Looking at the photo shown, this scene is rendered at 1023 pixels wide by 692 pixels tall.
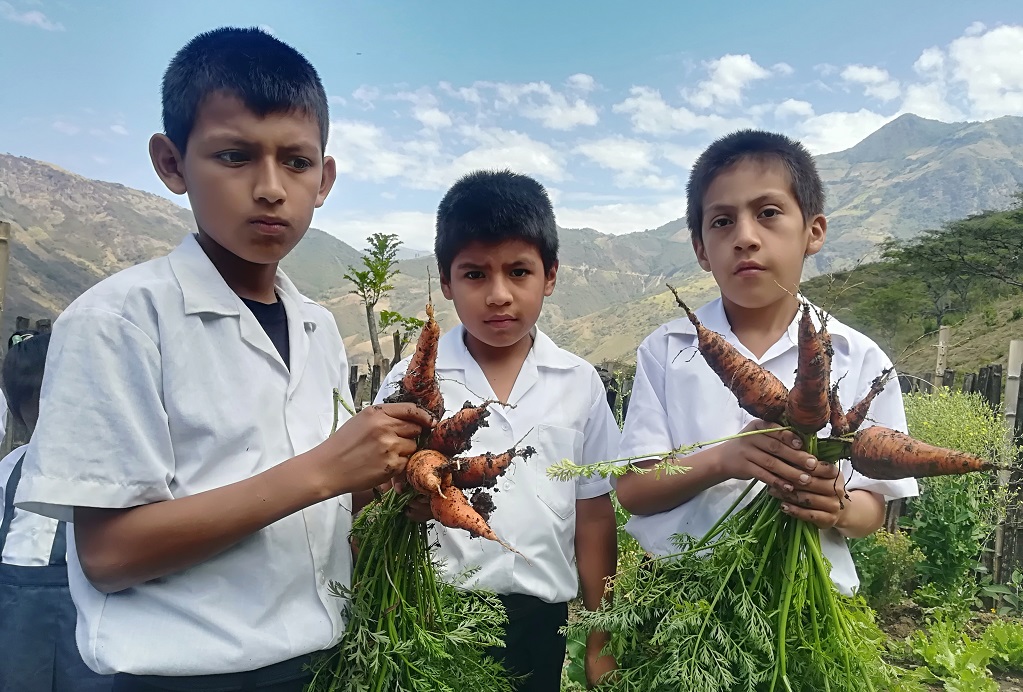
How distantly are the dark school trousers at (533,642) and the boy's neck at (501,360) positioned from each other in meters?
0.67

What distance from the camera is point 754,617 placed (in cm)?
155

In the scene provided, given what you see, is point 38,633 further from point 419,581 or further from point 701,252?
point 701,252

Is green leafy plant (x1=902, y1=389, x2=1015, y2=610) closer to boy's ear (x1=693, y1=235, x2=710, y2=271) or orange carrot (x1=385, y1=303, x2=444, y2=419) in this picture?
boy's ear (x1=693, y1=235, x2=710, y2=271)

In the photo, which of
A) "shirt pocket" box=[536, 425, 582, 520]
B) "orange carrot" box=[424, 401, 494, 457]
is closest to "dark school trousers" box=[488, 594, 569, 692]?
"shirt pocket" box=[536, 425, 582, 520]

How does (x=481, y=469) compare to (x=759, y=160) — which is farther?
(x=759, y=160)

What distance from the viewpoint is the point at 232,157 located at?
1.47 m

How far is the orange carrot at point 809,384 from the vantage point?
1.51 m

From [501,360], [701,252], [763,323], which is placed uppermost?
[701,252]

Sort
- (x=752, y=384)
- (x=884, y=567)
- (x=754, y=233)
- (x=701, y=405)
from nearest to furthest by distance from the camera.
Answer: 1. (x=752, y=384)
2. (x=754, y=233)
3. (x=701, y=405)
4. (x=884, y=567)

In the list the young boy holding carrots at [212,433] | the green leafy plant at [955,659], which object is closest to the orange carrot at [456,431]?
the young boy holding carrots at [212,433]

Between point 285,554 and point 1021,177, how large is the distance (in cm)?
23088

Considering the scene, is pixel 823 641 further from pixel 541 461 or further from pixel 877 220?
pixel 877 220

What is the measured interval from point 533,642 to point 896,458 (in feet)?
4.03

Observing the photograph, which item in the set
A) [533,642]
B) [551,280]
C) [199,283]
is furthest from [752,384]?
[199,283]
